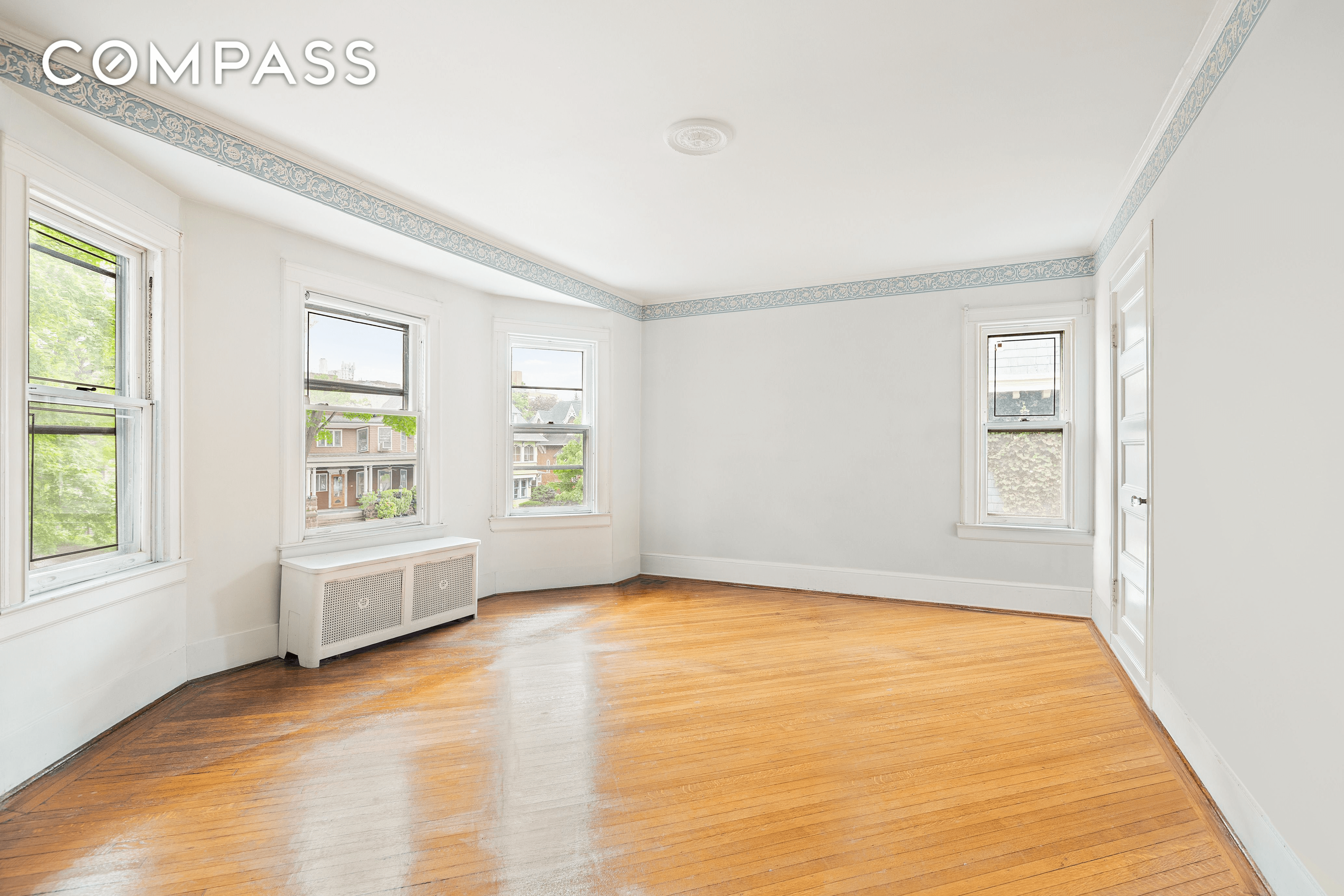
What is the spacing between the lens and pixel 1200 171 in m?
2.41

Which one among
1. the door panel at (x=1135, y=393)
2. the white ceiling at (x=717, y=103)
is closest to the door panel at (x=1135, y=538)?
the door panel at (x=1135, y=393)

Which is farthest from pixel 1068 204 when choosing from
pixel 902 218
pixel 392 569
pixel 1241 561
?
pixel 392 569

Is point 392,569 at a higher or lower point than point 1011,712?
higher

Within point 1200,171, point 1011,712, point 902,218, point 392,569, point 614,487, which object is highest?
point 902,218

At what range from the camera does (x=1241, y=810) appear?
2.04 m

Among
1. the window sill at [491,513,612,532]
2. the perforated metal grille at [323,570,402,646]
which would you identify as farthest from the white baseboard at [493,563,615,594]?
the perforated metal grille at [323,570,402,646]

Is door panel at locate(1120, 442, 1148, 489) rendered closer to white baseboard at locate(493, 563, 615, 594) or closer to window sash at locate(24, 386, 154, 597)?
white baseboard at locate(493, 563, 615, 594)

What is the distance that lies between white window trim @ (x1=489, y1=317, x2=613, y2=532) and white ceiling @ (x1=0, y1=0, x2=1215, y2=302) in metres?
1.25

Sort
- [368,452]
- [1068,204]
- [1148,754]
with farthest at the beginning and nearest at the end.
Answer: [368,452] → [1068,204] → [1148,754]

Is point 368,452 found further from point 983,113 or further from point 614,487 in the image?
point 983,113

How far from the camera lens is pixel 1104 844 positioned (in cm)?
204

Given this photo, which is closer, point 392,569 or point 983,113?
point 983,113

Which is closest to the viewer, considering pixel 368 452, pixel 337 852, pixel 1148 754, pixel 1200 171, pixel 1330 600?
pixel 1330 600

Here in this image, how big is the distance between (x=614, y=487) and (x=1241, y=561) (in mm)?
4529
